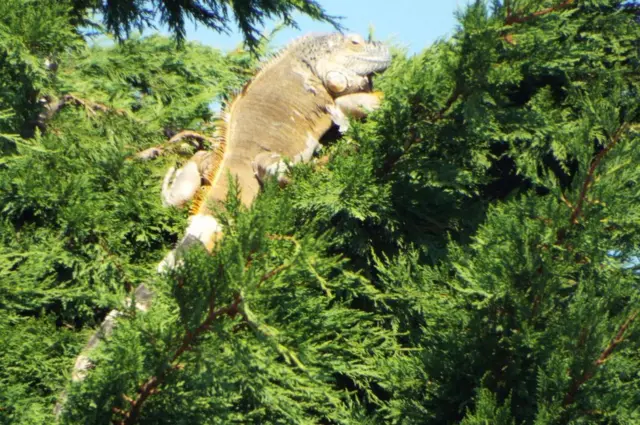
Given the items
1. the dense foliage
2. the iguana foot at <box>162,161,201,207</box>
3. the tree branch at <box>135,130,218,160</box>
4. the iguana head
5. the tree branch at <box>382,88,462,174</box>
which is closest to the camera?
the dense foliage

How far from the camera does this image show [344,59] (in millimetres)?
7750

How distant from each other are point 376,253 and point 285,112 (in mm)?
1496

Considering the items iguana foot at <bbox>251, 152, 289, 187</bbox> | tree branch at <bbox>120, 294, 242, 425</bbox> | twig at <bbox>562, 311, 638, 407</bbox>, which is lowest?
tree branch at <bbox>120, 294, 242, 425</bbox>

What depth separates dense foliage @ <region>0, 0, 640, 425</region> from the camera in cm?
485

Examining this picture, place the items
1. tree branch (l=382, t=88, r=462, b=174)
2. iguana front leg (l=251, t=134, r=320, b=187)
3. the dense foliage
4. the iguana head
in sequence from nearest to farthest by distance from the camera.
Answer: the dense foliage, tree branch (l=382, t=88, r=462, b=174), iguana front leg (l=251, t=134, r=320, b=187), the iguana head

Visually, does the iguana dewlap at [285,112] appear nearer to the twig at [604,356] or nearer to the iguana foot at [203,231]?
the iguana foot at [203,231]

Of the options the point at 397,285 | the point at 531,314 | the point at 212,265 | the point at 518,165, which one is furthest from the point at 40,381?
the point at 518,165

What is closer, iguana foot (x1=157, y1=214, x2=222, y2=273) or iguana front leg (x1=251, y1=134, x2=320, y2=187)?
iguana foot (x1=157, y1=214, x2=222, y2=273)

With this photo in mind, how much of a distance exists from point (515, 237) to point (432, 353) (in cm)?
81

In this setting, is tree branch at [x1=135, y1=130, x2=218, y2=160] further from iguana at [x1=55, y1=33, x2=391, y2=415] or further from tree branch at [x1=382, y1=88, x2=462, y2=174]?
tree branch at [x1=382, y1=88, x2=462, y2=174]

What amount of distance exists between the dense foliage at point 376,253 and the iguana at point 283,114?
9.8 inches

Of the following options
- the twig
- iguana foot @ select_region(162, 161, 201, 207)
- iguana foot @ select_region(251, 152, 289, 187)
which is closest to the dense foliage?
the twig

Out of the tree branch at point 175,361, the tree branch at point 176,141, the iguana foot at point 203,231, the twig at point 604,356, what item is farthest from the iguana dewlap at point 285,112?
the twig at point 604,356

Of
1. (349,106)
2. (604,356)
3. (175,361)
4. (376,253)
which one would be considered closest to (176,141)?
(349,106)
